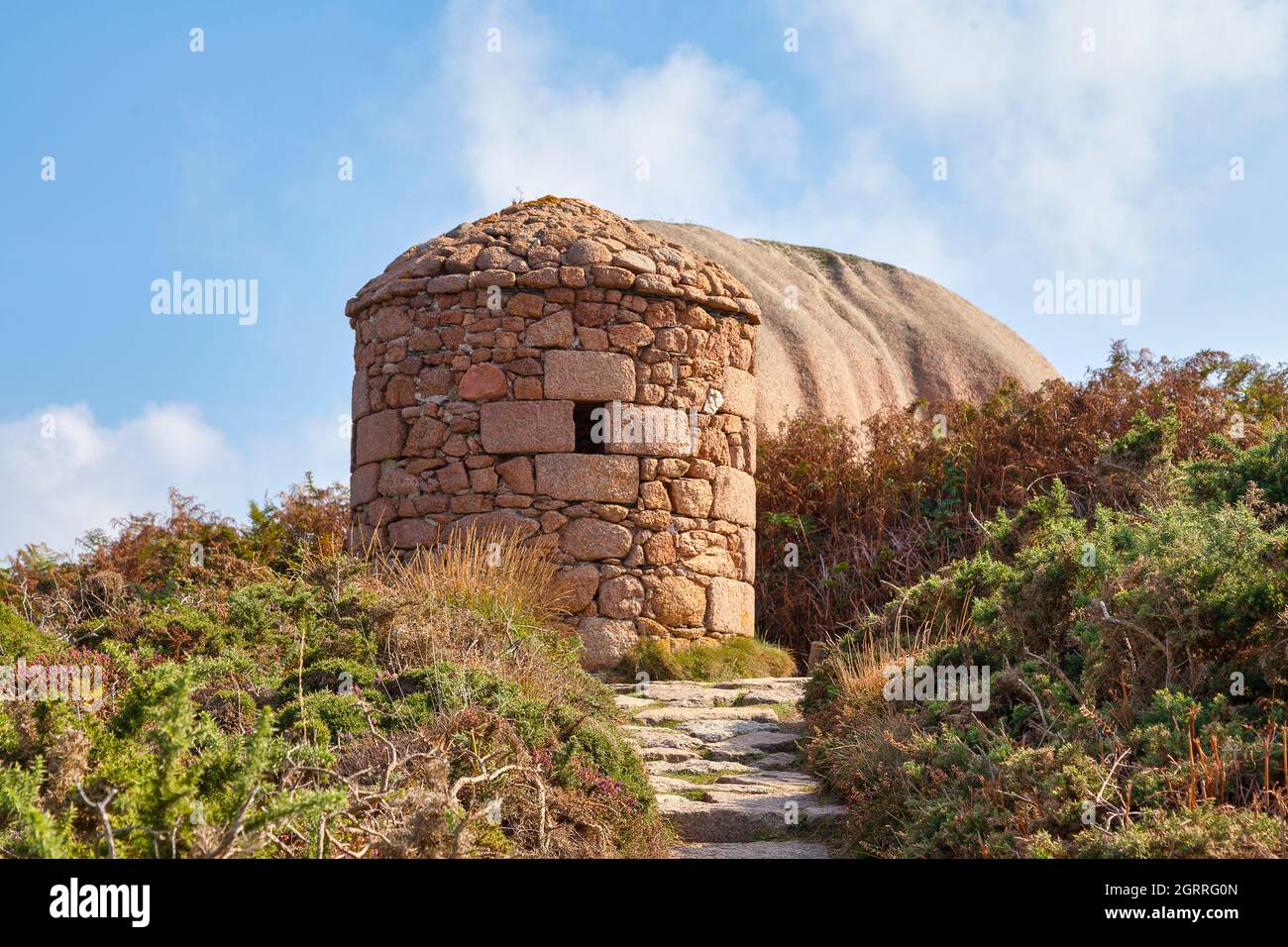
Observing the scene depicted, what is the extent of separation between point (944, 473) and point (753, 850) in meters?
7.71

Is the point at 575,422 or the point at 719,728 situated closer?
the point at 719,728

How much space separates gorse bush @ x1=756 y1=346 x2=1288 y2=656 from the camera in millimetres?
11578

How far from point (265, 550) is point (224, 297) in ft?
10.8

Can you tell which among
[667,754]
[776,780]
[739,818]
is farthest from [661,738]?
[739,818]

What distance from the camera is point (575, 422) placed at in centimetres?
966

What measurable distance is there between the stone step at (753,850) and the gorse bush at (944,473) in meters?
5.85

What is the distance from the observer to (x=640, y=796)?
555 cm

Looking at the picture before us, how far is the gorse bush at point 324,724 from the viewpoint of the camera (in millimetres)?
3580

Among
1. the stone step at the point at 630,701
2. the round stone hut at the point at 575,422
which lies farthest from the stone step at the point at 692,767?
the round stone hut at the point at 575,422

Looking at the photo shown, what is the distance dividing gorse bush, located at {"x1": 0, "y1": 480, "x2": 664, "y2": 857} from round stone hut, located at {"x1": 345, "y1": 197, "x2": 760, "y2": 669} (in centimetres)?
57

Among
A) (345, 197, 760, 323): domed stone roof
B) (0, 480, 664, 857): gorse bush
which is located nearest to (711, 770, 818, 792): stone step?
(0, 480, 664, 857): gorse bush

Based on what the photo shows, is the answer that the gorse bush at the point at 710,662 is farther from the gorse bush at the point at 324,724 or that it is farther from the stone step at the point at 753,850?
the stone step at the point at 753,850

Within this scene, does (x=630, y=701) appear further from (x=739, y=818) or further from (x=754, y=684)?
(x=739, y=818)

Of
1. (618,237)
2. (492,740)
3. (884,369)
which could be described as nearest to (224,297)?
(618,237)
